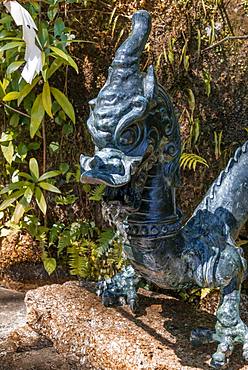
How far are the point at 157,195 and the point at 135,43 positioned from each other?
1.11ft

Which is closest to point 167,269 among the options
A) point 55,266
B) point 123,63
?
point 123,63

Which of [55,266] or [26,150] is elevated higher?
[26,150]

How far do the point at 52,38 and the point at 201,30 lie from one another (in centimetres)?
53

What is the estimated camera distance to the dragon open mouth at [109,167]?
4.31 ft

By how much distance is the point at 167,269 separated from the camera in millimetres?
1558

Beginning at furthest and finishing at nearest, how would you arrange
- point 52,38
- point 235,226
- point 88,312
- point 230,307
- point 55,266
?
point 55,266, point 52,38, point 88,312, point 235,226, point 230,307

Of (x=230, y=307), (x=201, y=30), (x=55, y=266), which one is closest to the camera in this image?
(x=230, y=307)

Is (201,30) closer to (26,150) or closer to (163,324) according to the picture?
(26,150)

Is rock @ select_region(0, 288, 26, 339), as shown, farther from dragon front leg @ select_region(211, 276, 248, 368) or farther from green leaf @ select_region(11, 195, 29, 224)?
dragon front leg @ select_region(211, 276, 248, 368)

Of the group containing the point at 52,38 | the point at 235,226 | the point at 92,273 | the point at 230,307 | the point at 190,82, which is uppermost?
the point at 52,38

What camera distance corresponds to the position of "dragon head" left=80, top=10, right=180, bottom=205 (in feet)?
4.41

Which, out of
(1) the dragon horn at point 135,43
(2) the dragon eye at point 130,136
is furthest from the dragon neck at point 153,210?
(1) the dragon horn at point 135,43

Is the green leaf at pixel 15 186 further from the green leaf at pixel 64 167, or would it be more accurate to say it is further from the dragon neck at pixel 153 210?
the dragon neck at pixel 153 210

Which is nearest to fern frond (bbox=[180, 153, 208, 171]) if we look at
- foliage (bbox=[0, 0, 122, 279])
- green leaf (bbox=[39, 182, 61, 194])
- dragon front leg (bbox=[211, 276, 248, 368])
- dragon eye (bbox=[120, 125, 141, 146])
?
foliage (bbox=[0, 0, 122, 279])
